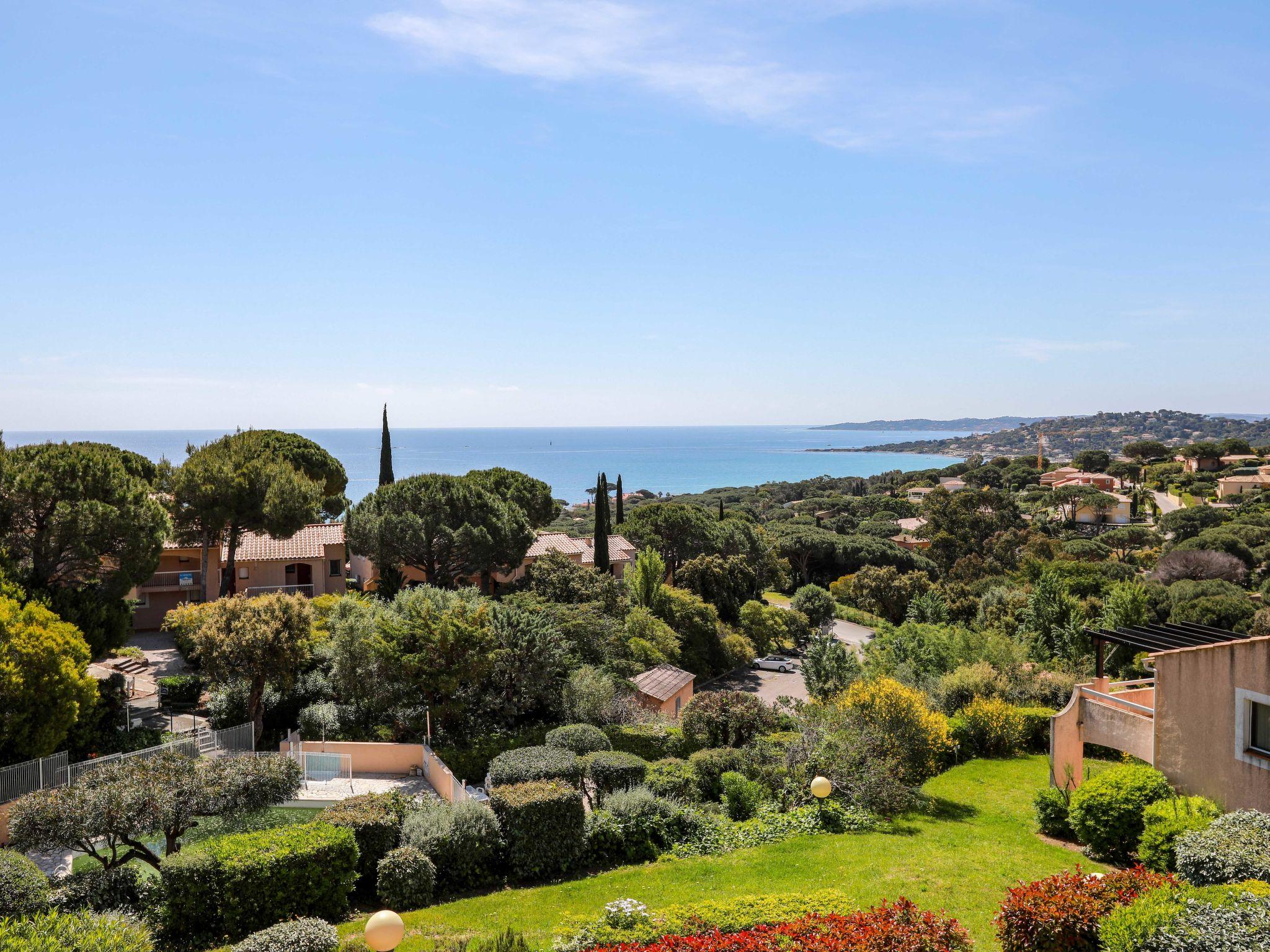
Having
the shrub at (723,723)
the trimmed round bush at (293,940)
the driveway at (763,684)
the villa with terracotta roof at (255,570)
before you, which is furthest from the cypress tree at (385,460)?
the trimmed round bush at (293,940)

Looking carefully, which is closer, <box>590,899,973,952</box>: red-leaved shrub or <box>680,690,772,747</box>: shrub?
<box>590,899,973,952</box>: red-leaved shrub

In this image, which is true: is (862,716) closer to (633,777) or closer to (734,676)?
(633,777)

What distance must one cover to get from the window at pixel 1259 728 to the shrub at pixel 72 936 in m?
14.2

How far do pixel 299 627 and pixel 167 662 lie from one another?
374 inches

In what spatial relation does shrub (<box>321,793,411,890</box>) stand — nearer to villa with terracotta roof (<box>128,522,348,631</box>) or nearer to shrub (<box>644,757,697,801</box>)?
shrub (<box>644,757,697,801</box>)

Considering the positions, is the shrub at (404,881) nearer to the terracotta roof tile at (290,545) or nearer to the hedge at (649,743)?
the hedge at (649,743)

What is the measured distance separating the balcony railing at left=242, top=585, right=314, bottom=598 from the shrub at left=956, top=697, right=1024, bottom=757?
79.2 ft

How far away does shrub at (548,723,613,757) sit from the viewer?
17.3m

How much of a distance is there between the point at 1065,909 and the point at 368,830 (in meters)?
9.70

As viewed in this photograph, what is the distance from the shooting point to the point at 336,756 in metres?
17.8

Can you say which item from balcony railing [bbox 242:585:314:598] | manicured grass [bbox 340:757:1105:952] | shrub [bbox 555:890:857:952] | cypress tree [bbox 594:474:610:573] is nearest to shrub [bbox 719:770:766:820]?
manicured grass [bbox 340:757:1105:952]

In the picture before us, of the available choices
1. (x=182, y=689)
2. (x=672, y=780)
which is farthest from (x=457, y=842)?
(x=182, y=689)

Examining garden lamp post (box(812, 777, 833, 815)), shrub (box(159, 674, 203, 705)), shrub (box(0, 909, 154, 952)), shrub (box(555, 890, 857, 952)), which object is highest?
shrub (box(0, 909, 154, 952))

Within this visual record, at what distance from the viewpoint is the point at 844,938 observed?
27.0 ft
